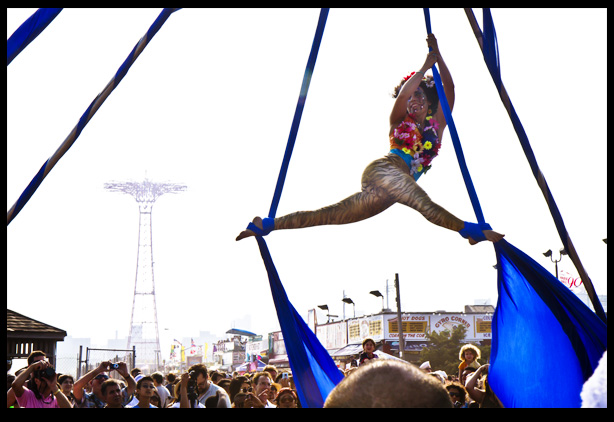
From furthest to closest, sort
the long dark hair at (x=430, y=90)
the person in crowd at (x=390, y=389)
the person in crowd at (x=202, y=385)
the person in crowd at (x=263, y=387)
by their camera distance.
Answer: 1. the person in crowd at (x=263, y=387)
2. the person in crowd at (x=202, y=385)
3. the long dark hair at (x=430, y=90)
4. the person in crowd at (x=390, y=389)

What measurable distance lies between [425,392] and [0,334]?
194 cm

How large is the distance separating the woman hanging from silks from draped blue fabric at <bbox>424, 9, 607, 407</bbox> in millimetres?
394

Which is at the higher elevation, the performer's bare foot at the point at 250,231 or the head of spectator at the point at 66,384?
the performer's bare foot at the point at 250,231

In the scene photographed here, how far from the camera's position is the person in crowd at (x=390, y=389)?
1150 mm

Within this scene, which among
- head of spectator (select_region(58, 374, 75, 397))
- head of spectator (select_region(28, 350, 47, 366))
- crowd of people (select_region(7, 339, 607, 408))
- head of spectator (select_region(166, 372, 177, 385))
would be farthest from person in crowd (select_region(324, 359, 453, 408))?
head of spectator (select_region(166, 372, 177, 385))

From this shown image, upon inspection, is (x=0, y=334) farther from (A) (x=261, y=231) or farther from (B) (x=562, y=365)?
(B) (x=562, y=365)

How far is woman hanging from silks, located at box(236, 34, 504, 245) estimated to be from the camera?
15.3ft

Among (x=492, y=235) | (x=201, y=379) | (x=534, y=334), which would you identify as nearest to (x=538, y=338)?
(x=534, y=334)

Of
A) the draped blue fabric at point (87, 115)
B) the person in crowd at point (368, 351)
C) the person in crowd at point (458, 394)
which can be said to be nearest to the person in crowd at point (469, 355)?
the person in crowd at point (368, 351)

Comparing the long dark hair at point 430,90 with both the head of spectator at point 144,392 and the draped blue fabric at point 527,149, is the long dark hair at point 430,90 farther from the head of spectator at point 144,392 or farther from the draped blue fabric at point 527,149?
the head of spectator at point 144,392

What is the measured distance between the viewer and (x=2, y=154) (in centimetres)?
259

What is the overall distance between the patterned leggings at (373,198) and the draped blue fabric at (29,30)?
6.52 feet

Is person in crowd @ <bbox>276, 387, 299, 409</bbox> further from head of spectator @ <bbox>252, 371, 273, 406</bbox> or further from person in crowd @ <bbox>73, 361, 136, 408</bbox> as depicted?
person in crowd @ <bbox>73, 361, 136, 408</bbox>
